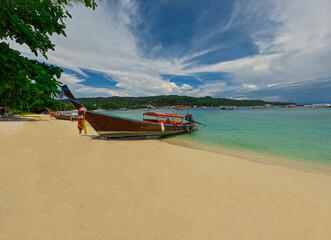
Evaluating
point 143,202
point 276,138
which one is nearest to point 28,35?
point 143,202

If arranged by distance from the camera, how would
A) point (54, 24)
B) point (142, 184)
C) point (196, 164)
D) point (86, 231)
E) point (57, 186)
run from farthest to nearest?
point (196, 164) < point (54, 24) < point (142, 184) < point (57, 186) < point (86, 231)

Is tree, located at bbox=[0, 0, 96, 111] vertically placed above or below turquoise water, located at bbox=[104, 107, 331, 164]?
above

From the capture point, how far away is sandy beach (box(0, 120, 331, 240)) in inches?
87.6

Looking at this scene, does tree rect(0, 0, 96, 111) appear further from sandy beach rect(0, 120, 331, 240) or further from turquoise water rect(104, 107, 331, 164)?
turquoise water rect(104, 107, 331, 164)

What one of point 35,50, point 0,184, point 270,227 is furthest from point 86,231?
point 35,50

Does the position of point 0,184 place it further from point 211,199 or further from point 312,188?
point 312,188

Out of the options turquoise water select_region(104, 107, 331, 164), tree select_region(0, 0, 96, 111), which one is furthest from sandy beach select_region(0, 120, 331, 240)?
turquoise water select_region(104, 107, 331, 164)

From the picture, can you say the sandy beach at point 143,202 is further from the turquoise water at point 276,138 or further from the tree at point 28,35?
the turquoise water at point 276,138

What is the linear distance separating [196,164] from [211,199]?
2.13 metres

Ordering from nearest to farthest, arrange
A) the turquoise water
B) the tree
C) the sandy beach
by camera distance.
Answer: the sandy beach < the tree < the turquoise water

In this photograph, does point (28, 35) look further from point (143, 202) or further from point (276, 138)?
point (276, 138)

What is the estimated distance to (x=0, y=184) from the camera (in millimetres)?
2855

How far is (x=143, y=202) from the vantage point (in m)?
2.95

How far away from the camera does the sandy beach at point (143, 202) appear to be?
2.22 meters
